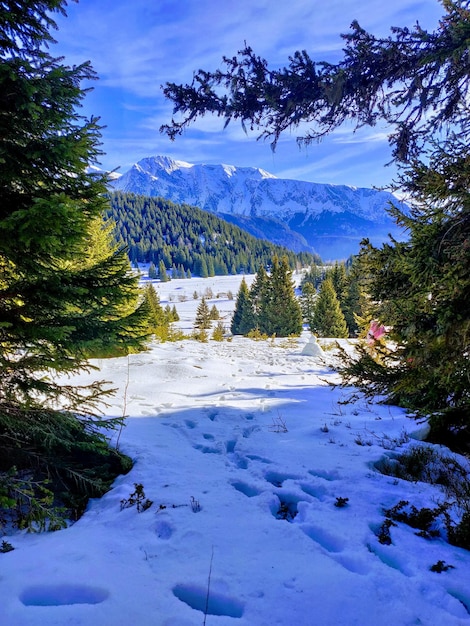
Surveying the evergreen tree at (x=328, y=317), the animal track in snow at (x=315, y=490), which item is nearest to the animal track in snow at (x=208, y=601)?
the animal track in snow at (x=315, y=490)

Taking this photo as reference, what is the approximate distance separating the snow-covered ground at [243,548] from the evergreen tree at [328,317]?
33.3 metres

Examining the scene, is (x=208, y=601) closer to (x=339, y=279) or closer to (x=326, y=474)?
(x=326, y=474)

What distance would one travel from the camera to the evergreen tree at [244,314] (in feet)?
190

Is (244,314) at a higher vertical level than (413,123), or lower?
lower

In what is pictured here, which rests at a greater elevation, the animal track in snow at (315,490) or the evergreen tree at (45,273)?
the evergreen tree at (45,273)

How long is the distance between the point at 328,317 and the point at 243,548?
1481 inches

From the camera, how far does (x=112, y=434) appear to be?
207 inches

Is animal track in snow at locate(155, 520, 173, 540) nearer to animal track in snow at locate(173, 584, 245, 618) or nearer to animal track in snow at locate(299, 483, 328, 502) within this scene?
animal track in snow at locate(173, 584, 245, 618)

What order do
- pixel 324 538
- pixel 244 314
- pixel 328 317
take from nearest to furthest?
pixel 324 538
pixel 328 317
pixel 244 314

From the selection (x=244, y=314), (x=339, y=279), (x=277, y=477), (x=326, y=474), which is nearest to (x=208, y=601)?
(x=277, y=477)

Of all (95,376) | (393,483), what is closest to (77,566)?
(393,483)

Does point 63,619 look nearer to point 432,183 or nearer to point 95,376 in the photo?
point 432,183

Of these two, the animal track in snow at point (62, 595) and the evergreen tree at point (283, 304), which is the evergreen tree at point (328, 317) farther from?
the animal track in snow at point (62, 595)

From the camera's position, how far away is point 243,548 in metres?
2.91
